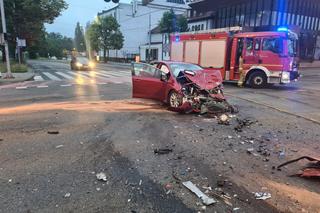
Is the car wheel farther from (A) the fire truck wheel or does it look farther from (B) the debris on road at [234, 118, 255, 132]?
(A) the fire truck wheel

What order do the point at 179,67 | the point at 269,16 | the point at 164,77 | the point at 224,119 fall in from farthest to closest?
the point at 269,16 < the point at 179,67 < the point at 164,77 < the point at 224,119

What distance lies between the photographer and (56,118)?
322 inches

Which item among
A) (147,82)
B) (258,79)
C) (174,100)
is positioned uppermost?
(147,82)

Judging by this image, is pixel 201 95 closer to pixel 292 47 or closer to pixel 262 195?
pixel 262 195

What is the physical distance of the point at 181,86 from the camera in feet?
29.7

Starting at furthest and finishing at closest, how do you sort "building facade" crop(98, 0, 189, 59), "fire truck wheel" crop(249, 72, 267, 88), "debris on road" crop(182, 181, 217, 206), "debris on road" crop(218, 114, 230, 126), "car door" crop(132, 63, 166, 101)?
"building facade" crop(98, 0, 189, 59) → "fire truck wheel" crop(249, 72, 267, 88) → "car door" crop(132, 63, 166, 101) → "debris on road" crop(218, 114, 230, 126) → "debris on road" crop(182, 181, 217, 206)

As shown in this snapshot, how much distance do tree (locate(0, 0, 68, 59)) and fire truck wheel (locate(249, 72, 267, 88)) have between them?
2188cm

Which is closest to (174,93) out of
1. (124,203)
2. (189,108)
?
(189,108)

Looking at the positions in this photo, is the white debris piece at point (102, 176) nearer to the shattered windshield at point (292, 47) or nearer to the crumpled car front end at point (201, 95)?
the crumpled car front end at point (201, 95)

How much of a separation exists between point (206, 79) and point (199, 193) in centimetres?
577

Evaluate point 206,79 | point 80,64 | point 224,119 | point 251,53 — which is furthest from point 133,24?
point 224,119

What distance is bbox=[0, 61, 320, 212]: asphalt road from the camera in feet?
12.4

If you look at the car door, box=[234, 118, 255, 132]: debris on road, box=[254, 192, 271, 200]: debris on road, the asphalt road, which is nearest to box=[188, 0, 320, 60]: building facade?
the car door

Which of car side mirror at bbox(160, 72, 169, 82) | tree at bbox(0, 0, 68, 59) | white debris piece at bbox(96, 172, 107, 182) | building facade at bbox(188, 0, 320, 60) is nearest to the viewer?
white debris piece at bbox(96, 172, 107, 182)
